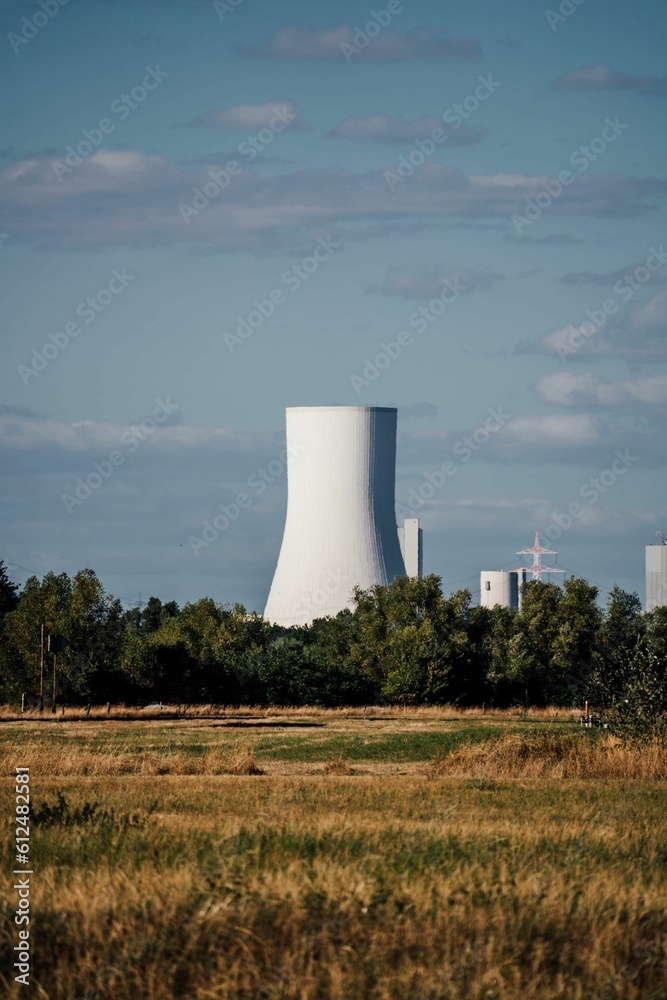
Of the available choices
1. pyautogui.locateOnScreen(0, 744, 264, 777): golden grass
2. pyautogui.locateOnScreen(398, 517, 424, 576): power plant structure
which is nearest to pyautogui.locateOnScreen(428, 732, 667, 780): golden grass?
pyautogui.locateOnScreen(0, 744, 264, 777): golden grass

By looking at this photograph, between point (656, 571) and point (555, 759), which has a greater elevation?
point (656, 571)

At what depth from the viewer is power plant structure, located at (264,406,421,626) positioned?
153ft

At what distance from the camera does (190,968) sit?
21.5 ft

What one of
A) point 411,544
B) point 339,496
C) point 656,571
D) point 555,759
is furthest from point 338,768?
point 656,571

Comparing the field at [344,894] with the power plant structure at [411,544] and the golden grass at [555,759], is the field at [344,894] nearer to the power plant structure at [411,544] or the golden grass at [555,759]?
the golden grass at [555,759]

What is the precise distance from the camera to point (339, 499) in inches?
1848

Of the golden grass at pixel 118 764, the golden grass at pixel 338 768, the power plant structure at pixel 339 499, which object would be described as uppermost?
the power plant structure at pixel 339 499

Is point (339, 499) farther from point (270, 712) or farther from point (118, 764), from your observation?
point (118, 764)

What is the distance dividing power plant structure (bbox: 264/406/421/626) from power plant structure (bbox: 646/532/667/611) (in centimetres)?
6074

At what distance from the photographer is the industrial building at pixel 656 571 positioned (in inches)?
4183

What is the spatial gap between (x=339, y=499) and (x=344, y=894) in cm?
3986

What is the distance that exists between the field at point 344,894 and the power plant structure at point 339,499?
32.7 m

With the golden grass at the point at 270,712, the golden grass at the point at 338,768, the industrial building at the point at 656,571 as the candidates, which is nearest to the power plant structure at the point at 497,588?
the industrial building at the point at 656,571

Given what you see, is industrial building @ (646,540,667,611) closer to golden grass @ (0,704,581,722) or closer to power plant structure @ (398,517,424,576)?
power plant structure @ (398,517,424,576)
